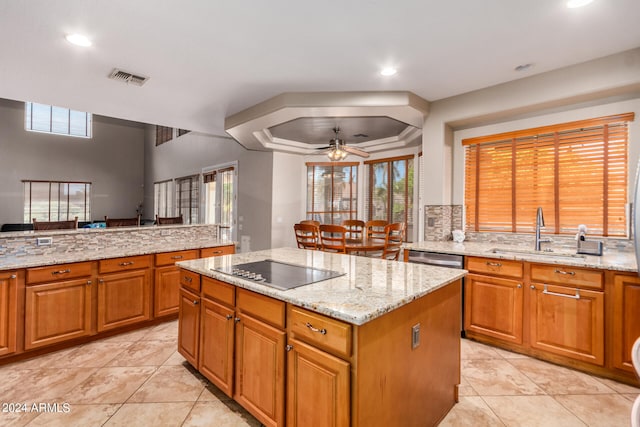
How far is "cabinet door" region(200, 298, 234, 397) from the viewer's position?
1.77 meters

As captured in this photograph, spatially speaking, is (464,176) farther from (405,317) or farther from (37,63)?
(37,63)

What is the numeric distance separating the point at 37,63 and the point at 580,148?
5108 millimetres

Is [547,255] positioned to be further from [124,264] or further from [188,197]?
[188,197]

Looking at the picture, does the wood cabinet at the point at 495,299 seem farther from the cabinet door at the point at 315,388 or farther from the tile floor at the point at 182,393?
the cabinet door at the point at 315,388

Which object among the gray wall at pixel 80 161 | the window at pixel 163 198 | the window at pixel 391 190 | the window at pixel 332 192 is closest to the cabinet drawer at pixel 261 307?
the window at pixel 391 190

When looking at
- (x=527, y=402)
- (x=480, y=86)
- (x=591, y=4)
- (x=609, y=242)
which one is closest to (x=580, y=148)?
(x=609, y=242)

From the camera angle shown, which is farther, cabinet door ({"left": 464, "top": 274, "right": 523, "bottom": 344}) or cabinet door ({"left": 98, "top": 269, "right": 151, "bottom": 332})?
cabinet door ({"left": 98, "top": 269, "right": 151, "bottom": 332})

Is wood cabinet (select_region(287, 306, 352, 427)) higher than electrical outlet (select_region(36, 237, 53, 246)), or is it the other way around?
electrical outlet (select_region(36, 237, 53, 246))

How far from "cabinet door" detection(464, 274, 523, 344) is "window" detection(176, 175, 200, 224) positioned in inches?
284

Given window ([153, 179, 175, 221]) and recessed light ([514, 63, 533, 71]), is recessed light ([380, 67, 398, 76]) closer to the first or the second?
recessed light ([514, 63, 533, 71])

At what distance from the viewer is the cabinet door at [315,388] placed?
117 cm

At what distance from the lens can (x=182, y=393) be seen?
2.02m

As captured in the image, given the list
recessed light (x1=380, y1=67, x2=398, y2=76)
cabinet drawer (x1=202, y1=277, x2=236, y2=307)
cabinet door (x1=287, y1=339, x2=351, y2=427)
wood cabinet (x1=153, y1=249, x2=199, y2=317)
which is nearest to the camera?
cabinet door (x1=287, y1=339, x2=351, y2=427)

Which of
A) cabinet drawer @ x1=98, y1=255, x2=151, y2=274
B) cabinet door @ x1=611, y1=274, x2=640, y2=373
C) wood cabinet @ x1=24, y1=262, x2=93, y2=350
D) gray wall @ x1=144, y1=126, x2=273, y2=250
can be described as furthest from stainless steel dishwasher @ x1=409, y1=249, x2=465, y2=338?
gray wall @ x1=144, y1=126, x2=273, y2=250
